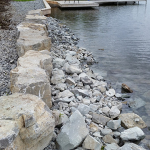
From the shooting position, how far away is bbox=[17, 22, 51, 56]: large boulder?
19.8ft

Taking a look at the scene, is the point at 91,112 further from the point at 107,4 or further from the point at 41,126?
the point at 107,4

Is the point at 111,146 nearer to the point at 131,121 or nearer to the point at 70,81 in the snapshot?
the point at 131,121

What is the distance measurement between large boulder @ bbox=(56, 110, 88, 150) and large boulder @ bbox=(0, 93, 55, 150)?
398 mm

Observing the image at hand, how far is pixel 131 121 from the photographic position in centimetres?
444

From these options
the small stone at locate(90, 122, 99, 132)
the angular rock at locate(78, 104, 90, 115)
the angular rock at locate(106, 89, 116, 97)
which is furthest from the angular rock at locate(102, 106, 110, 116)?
the angular rock at locate(106, 89, 116, 97)

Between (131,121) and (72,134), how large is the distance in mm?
1777

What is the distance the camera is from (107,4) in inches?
1152

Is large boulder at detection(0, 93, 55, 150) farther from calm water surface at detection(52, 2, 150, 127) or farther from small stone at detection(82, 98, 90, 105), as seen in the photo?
→ calm water surface at detection(52, 2, 150, 127)

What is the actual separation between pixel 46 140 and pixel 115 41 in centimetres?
945

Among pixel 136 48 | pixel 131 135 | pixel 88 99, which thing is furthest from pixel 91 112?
pixel 136 48

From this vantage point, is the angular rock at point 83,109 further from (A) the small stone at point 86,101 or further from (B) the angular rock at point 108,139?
(B) the angular rock at point 108,139

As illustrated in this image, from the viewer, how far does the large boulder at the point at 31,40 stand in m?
6.04

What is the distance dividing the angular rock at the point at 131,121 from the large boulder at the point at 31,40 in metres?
3.43

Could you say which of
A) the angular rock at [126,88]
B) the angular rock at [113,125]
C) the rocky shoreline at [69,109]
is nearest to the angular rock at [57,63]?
the rocky shoreline at [69,109]
